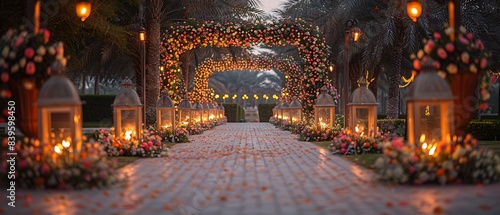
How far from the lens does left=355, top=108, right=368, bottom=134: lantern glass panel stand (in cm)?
1454

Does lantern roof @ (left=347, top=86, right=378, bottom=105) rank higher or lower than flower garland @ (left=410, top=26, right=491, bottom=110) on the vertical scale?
lower

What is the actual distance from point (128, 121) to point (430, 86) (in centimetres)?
787

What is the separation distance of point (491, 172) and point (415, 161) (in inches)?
41.4

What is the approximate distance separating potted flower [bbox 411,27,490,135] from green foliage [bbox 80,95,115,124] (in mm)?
29292

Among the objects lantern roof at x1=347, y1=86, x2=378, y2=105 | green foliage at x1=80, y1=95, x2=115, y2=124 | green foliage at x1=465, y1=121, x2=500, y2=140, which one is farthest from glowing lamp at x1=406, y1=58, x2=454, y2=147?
green foliage at x1=80, y1=95, x2=115, y2=124

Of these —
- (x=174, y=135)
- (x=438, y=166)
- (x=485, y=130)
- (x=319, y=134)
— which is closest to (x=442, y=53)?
(x=438, y=166)

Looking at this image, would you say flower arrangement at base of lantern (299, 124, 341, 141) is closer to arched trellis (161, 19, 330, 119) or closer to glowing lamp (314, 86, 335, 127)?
glowing lamp (314, 86, 335, 127)

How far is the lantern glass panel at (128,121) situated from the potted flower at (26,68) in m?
5.08

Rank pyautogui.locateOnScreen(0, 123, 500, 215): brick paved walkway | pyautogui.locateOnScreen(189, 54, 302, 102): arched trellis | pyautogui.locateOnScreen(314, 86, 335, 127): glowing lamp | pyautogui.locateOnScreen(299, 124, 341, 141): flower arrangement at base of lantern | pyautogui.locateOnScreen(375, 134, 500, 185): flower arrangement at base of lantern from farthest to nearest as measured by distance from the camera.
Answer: pyautogui.locateOnScreen(189, 54, 302, 102): arched trellis, pyautogui.locateOnScreen(314, 86, 335, 127): glowing lamp, pyautogui.locateOnScreen(299, 124, 341, 141): flower arrangement at base of lantern, pyautogui.locateOnScreen(375, 134, 500, 185): flower arrangement at base of lantern, pyautogui.locateOnScreen(0, 123, 500, 215): brick paved walkway

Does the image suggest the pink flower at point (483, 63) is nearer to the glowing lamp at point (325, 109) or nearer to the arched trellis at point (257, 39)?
the glowing lamp at point (325, 109)

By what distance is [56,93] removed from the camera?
8.21m

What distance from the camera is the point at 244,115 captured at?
64125 millimetres

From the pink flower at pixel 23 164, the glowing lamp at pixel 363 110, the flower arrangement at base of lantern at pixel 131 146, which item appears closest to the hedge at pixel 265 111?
the glowing lamp at pixel 363 110

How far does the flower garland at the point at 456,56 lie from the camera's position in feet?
29.6
